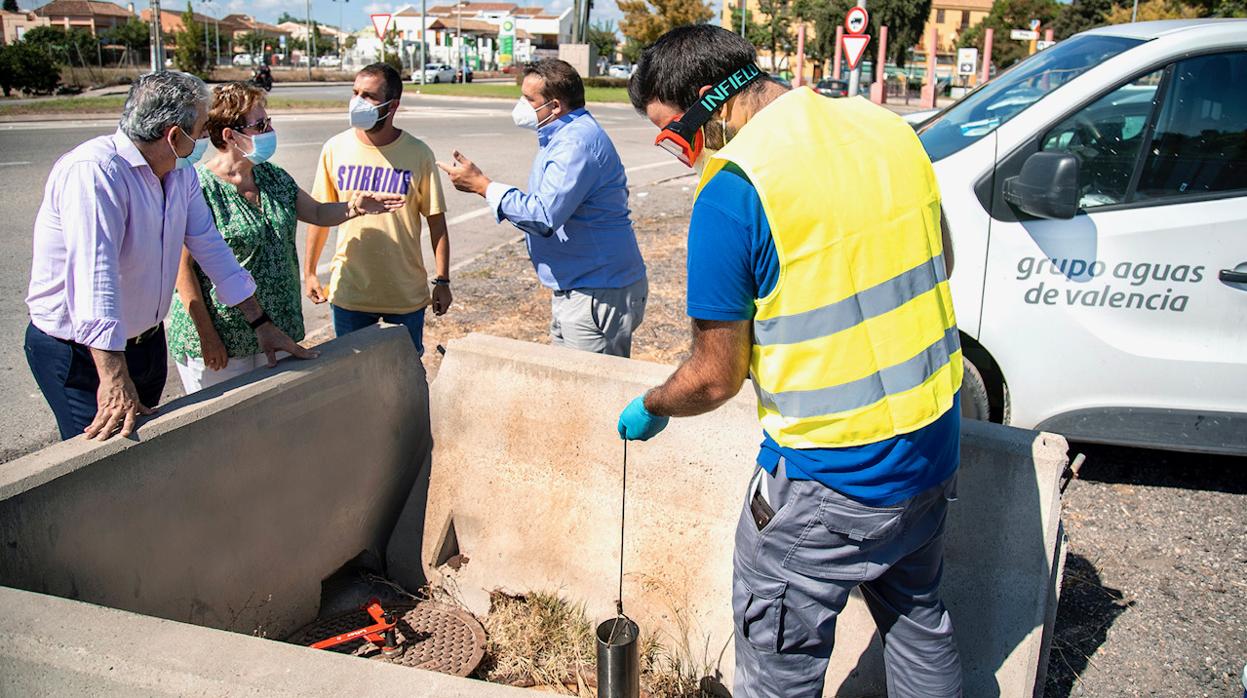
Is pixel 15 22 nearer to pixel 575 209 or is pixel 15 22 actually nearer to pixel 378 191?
pixel 378 191

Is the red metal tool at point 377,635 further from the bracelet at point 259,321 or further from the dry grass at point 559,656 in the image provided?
the bracelet at point 259,321

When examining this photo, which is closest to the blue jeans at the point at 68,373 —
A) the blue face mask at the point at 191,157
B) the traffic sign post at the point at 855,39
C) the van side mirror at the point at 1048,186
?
the blue face mask at the point at 191,157

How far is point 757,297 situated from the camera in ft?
7.00

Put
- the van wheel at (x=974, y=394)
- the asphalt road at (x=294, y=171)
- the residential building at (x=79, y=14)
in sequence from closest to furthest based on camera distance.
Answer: the van wheel at (x=974, y=394) → the asphalt road at (x=294, y=171) → the residential building at (x=79, y=14)

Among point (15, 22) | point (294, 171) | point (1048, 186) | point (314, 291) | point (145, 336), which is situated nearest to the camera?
point (145, 336)

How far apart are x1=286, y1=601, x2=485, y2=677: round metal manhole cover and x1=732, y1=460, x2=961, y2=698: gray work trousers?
134 centimetres

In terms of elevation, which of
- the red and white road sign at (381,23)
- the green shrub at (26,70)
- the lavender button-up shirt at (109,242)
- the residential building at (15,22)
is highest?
the residential building at (15,22)

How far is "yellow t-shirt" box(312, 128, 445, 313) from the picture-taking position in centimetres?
451

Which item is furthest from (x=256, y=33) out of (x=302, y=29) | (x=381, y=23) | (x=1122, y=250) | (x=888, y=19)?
(x=1122, y=250)

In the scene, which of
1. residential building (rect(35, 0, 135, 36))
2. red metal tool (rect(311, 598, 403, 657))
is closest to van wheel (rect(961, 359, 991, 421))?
red metal tool (rect(311, 598, 403, 657))

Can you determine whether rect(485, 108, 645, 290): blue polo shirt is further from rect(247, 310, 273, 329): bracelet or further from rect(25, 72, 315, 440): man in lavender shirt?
rect(25, 72, 315, 440): man in lavender shirt

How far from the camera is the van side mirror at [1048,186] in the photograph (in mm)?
3934

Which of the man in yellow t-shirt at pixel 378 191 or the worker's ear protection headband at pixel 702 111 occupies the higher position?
the worker's ear protection headband at pixel 702 111

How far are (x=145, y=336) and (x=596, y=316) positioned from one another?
5.75 feet
